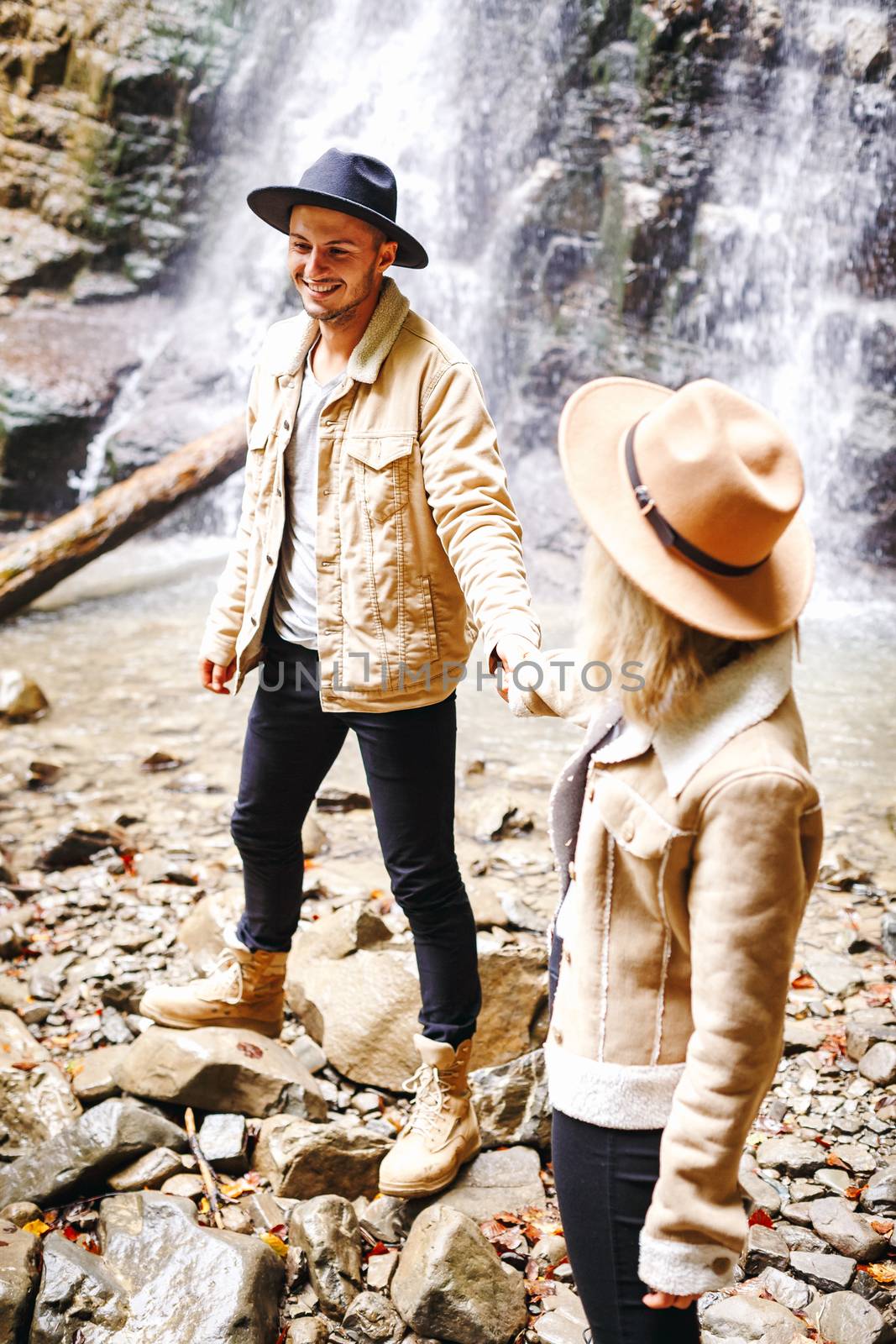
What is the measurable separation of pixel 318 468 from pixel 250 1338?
170cm

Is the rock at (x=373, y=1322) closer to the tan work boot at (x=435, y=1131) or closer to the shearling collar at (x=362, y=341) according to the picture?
the tan work boot at (x=435, y=1131)

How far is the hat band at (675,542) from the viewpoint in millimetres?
1260

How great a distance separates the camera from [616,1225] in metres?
1.39

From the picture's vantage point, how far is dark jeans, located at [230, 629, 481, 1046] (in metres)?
2.27

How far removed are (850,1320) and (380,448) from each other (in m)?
1.97

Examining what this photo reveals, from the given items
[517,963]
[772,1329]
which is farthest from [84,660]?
[772,1329]

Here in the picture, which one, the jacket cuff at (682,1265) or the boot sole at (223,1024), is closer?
the jacket cuff at (682,1265)

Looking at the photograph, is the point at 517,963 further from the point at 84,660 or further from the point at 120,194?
the point at 120,194

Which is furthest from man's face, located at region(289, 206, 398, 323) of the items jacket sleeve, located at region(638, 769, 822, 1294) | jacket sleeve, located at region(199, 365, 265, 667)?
jacket sleeve, located at region(638, 769, 822, 1294)

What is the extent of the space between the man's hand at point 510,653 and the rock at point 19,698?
444 centimetres

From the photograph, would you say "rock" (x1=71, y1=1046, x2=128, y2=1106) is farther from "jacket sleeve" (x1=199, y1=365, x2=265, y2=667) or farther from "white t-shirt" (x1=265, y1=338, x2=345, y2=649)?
"white t-shirt" (x1=265, y1=338, x2=345, y2=649)

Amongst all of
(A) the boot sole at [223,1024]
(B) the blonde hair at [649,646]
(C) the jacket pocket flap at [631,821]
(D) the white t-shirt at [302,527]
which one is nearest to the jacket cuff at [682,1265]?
(C) the jacket pocket flap at [631,821]

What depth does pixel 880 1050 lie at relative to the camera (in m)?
2.87

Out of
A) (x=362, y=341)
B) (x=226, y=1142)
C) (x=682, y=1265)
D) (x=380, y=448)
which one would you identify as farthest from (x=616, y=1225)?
(x=362, y=341)
